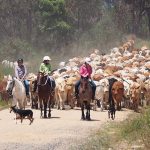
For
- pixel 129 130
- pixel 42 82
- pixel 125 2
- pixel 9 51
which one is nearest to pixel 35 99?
pixel 42 82

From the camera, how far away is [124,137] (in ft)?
54.0

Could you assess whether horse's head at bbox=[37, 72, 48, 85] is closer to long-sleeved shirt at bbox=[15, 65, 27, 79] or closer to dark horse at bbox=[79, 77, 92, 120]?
→ long-sleeved shirt at bbox=[15, 65, 27, 79]

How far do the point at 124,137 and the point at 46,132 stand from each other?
2578mm

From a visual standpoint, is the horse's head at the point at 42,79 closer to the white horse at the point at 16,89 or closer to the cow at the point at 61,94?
the white horse at the point at 16,89

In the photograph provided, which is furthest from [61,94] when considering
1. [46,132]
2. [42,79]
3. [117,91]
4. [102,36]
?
[102,36]

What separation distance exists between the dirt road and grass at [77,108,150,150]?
45 centimetres

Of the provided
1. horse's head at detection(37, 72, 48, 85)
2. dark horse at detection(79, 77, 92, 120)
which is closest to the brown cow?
dark horse at detection(79, 77, 92, 120)

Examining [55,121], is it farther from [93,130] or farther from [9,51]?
[9,51]

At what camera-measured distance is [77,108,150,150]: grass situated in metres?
14.7

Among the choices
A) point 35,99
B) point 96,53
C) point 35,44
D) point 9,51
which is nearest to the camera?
point 35,99

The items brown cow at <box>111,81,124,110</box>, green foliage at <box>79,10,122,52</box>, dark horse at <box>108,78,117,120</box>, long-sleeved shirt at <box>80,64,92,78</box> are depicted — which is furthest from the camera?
green foliage at <box>79,10,122,52</box>

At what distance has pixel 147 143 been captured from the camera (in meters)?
14.2

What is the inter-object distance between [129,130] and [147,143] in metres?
2.71

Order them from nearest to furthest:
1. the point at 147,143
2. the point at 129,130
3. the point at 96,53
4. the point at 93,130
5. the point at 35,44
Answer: the point at 147,143 < the point at 129,130 < the point at 93,130 < the point at 96,53 < the point at 35,44
